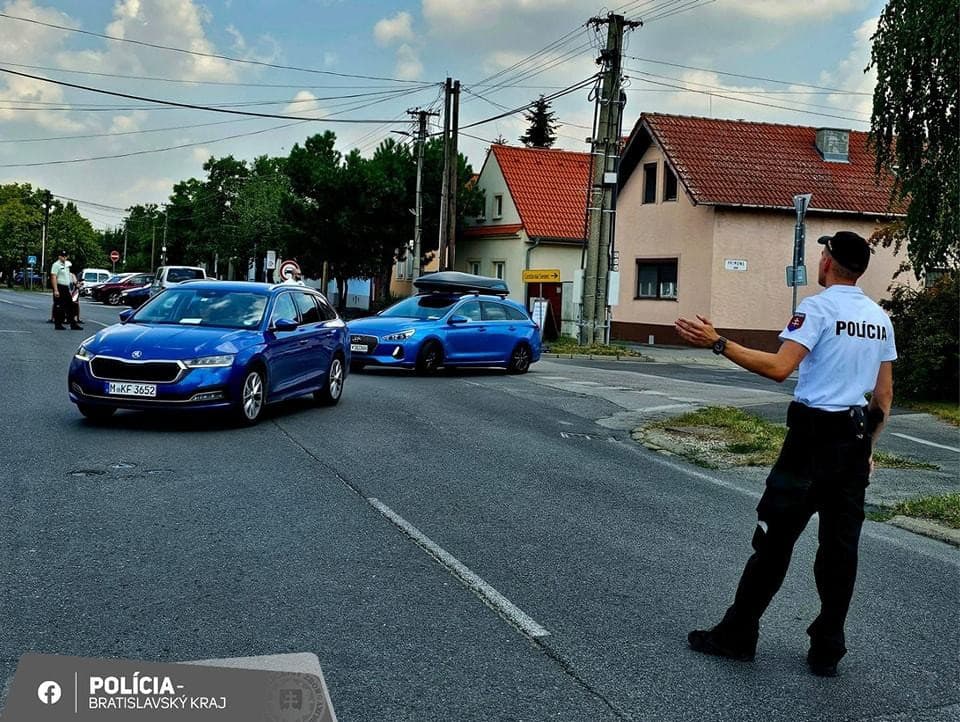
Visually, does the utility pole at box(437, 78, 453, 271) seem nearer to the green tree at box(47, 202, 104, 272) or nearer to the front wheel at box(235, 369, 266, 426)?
the front wheel at box(235, 369, 266, 426)

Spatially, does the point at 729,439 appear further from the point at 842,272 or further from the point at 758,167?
the point at 758,167

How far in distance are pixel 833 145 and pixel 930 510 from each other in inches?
1274

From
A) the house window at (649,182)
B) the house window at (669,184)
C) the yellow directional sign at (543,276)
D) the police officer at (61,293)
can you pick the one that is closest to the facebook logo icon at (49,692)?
the police officer at (61,293)

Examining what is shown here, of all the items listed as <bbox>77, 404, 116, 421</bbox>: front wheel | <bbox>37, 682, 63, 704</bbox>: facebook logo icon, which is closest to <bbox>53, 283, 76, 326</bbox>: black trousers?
<bbox>77, 404, 116, 421</bbox>: front wheel

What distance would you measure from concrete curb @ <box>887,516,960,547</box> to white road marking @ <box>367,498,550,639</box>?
147 inches

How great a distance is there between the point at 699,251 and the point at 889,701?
1271 inches

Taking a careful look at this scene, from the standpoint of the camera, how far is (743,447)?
12.1m

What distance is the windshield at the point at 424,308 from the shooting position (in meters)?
20.7

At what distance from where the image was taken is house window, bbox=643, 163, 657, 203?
127 ft

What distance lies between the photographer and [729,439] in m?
12.8

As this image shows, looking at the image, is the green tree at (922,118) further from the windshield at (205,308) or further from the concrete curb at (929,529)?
the windshield at (205,308)

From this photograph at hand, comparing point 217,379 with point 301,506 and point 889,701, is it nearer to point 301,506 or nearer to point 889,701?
point 301,506

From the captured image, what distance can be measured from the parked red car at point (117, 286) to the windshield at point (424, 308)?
36069 mm

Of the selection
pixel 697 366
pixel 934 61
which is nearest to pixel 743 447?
pixel 934 61
